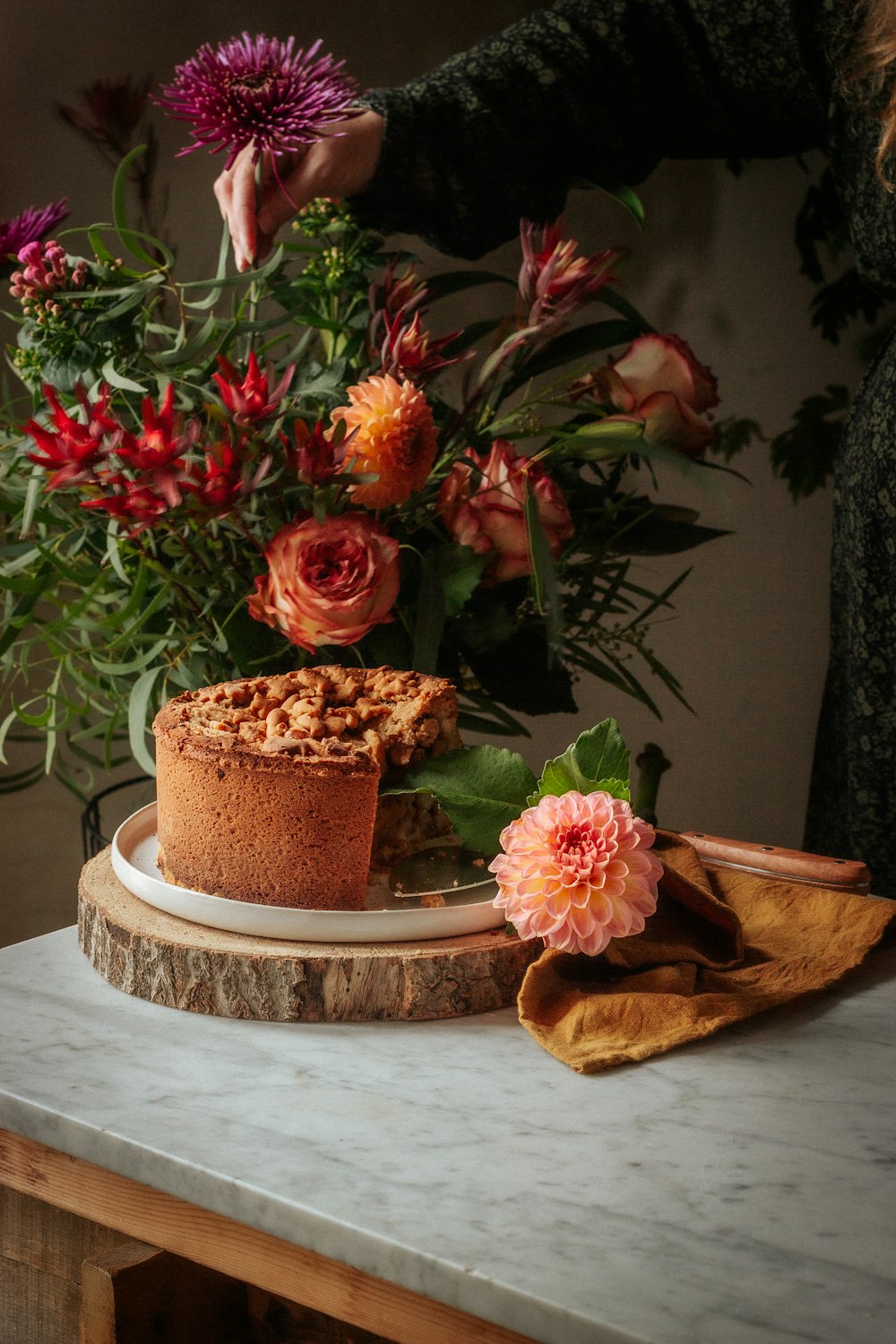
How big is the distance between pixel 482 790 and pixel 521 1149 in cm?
25

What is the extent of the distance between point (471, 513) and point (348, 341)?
22 cm

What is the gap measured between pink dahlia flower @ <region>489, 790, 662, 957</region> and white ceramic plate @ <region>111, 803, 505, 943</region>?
2.6 inches

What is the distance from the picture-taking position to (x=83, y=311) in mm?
903

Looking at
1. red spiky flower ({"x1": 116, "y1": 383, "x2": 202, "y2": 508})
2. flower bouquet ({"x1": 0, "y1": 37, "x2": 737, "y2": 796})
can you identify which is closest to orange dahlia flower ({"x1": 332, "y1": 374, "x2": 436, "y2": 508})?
flower bouquet ({"x1": 0, "y1": 37, "x2": 737, "y2": 796})

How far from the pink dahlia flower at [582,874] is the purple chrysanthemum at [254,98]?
0.50 metres

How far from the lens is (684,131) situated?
125cm

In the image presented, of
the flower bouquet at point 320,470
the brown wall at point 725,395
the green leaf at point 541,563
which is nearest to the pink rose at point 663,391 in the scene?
the flower bouquet at point 320,470

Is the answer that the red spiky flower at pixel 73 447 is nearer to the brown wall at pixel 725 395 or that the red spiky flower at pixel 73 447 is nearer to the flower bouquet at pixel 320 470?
the flower bouquet at pixel 320 470

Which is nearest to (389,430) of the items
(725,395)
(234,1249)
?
(234,1249)

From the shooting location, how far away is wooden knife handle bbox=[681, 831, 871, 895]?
864 millimetres

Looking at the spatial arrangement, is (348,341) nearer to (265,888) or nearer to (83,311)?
(83,311)

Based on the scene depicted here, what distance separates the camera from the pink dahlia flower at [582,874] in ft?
2.23

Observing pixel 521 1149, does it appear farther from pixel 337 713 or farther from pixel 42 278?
pixel 42 278

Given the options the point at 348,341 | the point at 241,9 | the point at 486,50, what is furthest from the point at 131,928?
the point at 241,9
